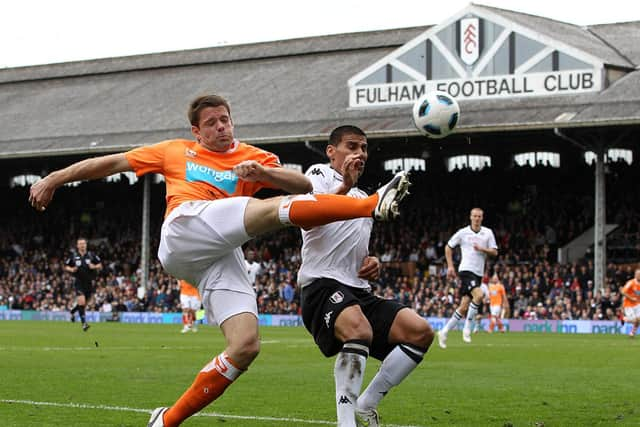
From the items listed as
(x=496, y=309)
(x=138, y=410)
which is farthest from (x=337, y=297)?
(x=496, y=309)

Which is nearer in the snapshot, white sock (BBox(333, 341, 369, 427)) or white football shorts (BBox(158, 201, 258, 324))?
white football shorts (BBox(158, 201, 258, 324))

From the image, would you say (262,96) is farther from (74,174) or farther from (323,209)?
(323,209)

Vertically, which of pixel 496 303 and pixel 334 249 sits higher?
pixel 334 249

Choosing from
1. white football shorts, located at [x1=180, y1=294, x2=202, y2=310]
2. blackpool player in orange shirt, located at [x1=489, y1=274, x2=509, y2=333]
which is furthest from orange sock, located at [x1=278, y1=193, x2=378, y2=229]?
blackpool player in orange shirt, located at [x1=489, y1=274, x2=509, y2=333]

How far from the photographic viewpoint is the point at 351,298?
7.77 m

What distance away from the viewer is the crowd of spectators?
33.9 meters

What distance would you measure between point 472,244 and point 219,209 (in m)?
14.7

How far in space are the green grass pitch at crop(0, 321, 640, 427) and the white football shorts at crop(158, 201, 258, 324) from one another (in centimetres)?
152

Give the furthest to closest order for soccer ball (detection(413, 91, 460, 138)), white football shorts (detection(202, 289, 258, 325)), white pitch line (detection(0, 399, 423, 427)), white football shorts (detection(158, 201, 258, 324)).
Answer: soccer ball (detection(413, 91, 460, 138)) < white pitch line (detection(0, 399, 423, 427)) < white football shorts (detection(202, 289, 258, 325)) < white football shorts (detection(158, 201, 258, 324))

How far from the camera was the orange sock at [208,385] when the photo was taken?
23.1 feet

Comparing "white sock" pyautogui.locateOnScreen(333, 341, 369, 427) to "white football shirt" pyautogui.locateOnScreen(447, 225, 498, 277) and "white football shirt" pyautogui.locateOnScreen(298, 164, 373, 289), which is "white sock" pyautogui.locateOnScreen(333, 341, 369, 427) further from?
"white football shirt" pyautogui.locateOnScreen(447, 225, 498, 277)

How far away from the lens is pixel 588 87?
33.8 meters

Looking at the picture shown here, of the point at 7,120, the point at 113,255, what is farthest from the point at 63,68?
the point at 113,255

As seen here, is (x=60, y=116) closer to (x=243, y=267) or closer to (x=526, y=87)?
(x=526, y=87)
